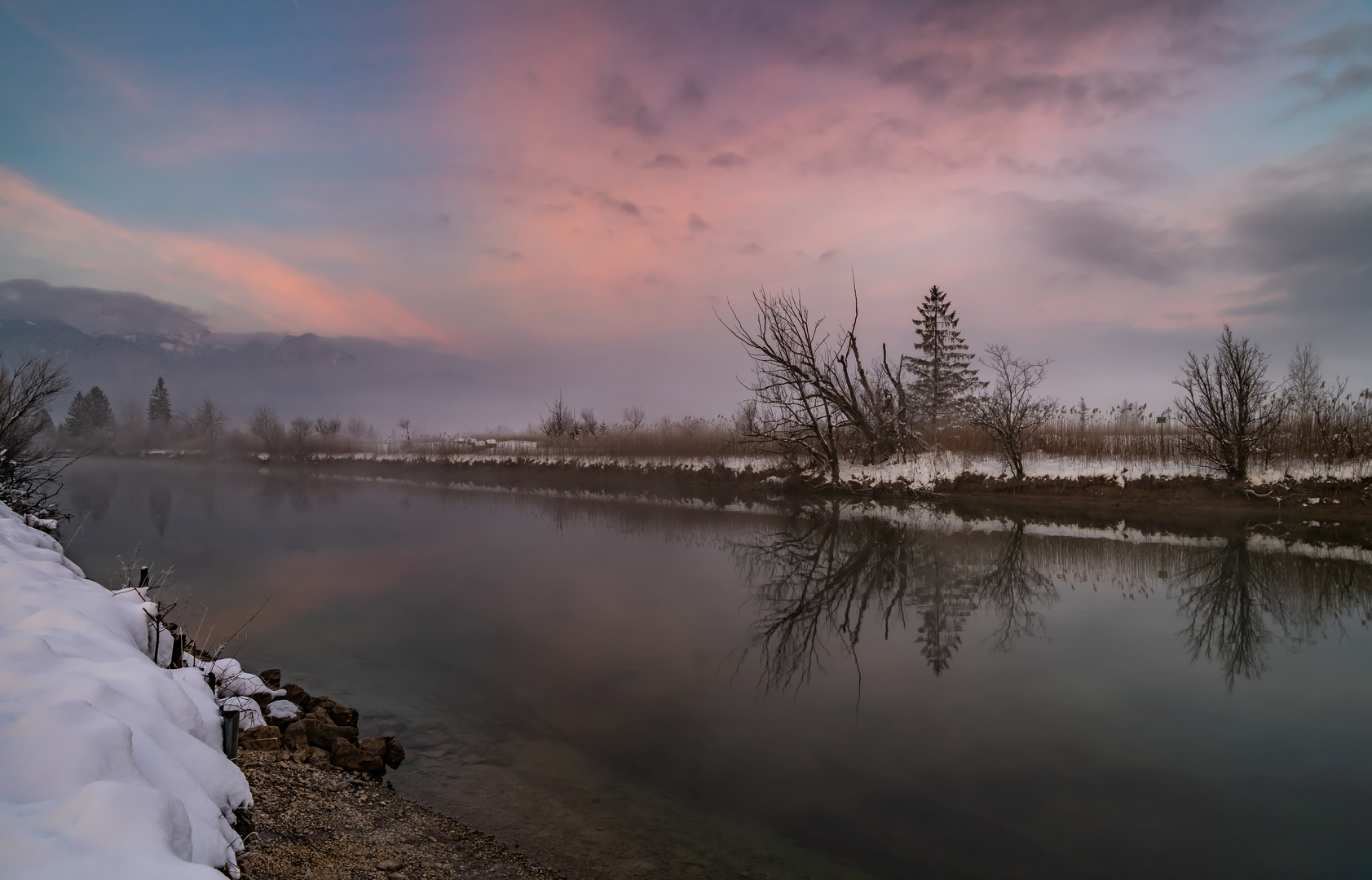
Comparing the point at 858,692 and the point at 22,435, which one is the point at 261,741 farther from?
the point at 22,435

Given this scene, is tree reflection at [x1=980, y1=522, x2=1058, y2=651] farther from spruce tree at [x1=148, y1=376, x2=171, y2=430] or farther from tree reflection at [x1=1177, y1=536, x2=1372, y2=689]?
spruce tree at [x1=148, y1=376, x2=171, y2=430]

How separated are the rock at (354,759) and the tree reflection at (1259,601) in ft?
25.7

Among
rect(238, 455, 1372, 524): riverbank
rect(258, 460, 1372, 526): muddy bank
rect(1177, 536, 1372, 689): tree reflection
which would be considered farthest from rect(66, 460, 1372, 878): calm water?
rect(238, 455, 1372, 524): riverbank

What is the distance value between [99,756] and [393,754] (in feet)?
9.34

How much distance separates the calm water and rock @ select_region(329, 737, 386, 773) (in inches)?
12.1

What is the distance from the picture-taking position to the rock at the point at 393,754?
16.0 feet

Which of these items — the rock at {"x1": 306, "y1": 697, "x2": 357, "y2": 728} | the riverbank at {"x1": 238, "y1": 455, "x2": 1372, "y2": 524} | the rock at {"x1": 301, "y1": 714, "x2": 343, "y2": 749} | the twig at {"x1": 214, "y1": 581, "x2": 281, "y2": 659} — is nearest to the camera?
the rock at {"x1": 301, "y1": 714, "x2": 343, "y2": 749}

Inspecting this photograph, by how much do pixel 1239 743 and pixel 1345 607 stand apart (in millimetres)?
5918

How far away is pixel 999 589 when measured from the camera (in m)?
10.2

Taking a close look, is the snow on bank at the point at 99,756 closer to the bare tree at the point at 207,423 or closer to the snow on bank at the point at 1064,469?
the snow on bank at the point at 1064,469

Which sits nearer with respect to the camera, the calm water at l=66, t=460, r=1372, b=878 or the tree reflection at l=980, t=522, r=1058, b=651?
the calm water at l=66, t=460, r=1372, b=878

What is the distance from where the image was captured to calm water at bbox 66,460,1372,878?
4000mm

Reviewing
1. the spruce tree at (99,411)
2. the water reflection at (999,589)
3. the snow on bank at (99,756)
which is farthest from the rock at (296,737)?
the spruce tree at (99,411)

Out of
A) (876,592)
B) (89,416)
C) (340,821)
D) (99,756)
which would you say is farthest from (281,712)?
(89,416)
